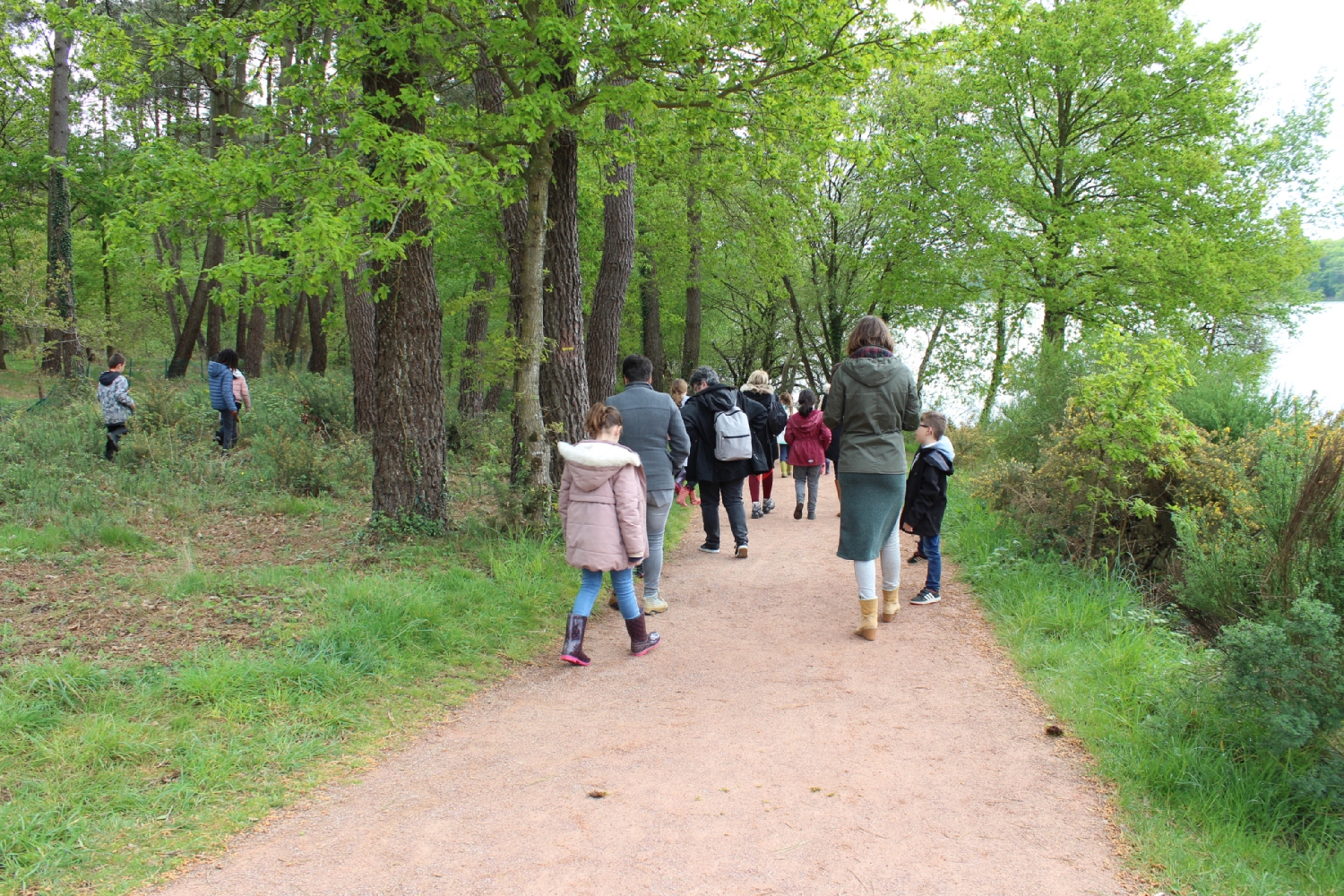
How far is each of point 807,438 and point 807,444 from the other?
7cm

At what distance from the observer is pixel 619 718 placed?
15.6 ft

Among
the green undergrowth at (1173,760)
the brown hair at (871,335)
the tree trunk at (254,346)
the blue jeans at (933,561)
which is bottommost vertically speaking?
the green undergrowth at (1173,760)

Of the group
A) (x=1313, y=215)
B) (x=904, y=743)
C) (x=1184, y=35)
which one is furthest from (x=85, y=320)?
(x=1313, y=215)

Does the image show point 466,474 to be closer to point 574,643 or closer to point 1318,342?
point 574,643

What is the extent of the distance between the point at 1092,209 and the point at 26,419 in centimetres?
2237

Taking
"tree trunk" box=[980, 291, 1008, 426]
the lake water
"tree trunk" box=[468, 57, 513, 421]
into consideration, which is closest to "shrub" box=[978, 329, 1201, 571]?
"tree trunk" box=[468, 57, 513, 421]

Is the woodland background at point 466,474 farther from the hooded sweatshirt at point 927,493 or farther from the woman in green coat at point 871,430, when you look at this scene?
the woman in green coat at point 871,430

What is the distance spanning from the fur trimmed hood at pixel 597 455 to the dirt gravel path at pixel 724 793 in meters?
1.41

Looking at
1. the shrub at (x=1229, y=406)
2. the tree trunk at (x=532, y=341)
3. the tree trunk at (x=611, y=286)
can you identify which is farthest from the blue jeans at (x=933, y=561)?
the tree trunk at (x=611, y=286)

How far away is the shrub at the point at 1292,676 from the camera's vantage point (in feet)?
11.6

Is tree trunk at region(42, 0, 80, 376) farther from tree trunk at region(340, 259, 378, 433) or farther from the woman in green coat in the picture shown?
the woman in green coat

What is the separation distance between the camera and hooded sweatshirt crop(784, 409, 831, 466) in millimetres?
10445

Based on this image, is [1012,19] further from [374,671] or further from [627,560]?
[374,671]

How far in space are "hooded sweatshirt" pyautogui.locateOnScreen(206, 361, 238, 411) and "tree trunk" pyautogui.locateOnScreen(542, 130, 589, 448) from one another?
5654mm
